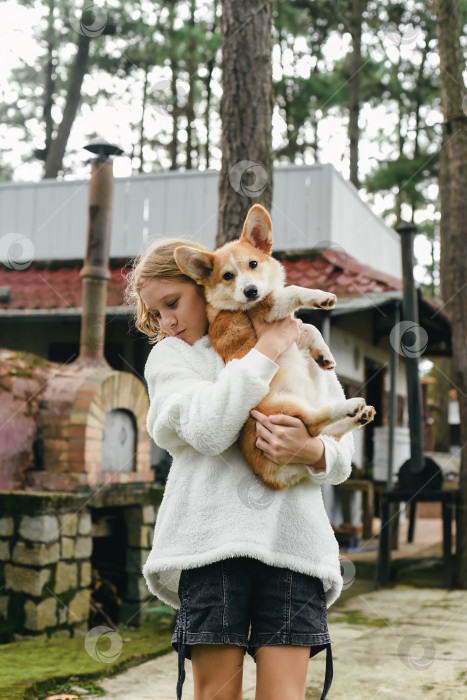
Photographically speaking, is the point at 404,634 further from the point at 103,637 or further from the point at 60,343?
the point at 60,343

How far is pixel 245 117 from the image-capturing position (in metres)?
5.02

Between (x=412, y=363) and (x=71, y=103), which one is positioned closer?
(x=412, y=363)

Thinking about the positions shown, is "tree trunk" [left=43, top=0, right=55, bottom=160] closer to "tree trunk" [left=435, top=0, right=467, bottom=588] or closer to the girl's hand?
"tree trunk" [left=435, top=0, right=467, bottom=588]

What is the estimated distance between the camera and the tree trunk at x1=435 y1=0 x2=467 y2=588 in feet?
23.4

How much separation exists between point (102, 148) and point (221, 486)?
4.86 meters

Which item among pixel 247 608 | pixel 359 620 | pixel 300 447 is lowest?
pixel 359 620

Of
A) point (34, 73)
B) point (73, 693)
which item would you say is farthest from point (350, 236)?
point (34, 73)

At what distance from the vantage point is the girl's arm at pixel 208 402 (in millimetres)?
1875

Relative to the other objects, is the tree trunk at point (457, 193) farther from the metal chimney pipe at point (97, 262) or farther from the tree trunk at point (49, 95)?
the tree trunk at point (49, 95)

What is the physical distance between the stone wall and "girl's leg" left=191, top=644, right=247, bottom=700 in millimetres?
3387

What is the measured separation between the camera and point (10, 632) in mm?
5039

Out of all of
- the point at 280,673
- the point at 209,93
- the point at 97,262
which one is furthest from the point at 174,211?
the point at 280,673

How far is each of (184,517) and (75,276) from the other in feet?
27.6

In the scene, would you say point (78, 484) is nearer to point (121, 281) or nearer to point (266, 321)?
point (266, 321)
